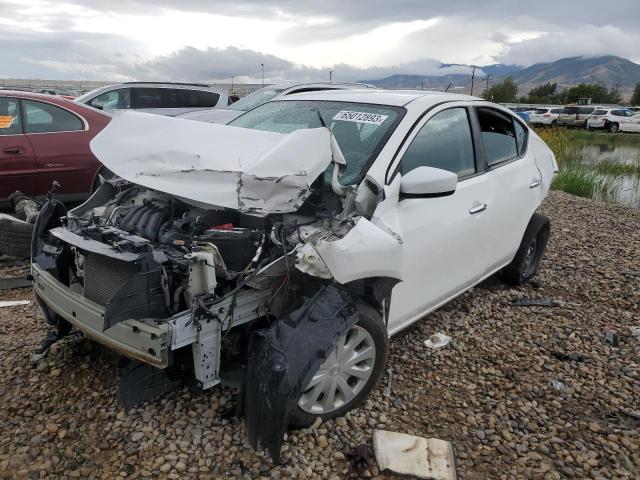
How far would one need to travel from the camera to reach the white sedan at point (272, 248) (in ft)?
7.58

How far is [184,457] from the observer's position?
8.15ft

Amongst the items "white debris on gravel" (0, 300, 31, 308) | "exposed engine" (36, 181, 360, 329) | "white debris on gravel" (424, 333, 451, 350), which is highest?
"exposed engine" (36, 181, 360, 329)

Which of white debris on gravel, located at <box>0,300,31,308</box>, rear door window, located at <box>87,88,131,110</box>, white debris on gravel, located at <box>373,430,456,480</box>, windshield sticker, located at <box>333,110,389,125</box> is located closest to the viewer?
white debris on gravel, located at <box>373,430,456,480</box>

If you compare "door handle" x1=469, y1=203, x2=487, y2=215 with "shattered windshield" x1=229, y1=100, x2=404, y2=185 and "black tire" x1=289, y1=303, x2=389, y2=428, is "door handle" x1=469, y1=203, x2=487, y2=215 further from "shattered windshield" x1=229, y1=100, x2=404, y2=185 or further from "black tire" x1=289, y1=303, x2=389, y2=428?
"black tire" x1=289, y1=303, x2=389, y2=428

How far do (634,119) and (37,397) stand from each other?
33363 mm

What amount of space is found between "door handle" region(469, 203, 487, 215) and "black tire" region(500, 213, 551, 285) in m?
1.17

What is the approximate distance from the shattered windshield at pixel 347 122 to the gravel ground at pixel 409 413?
138 centimetres

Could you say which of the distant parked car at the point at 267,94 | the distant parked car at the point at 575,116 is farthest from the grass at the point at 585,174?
the distant parked car at the point at 575,116

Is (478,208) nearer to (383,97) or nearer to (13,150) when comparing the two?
(383,97)

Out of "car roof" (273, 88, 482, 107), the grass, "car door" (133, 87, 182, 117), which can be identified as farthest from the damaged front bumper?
the grass

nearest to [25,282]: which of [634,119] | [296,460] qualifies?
[296,460]

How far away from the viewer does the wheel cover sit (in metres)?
2.59

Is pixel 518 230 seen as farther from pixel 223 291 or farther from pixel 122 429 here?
pixel 122 429

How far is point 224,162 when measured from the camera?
274cm
